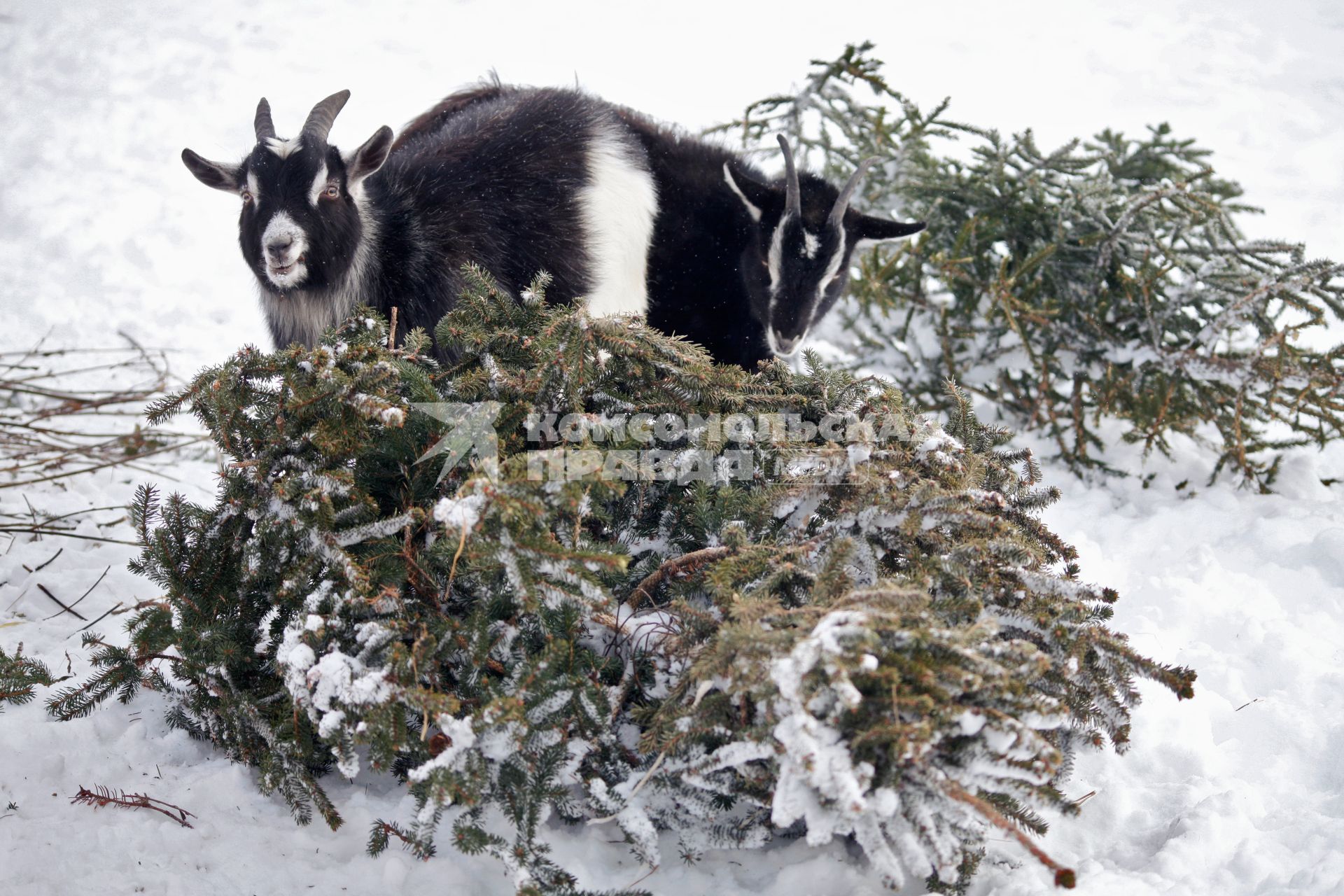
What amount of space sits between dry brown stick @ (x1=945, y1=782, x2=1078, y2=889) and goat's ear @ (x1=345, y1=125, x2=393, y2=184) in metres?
2.61

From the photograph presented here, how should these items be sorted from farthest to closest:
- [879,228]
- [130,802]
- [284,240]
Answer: [879,228] < [284,240] < [130,802]

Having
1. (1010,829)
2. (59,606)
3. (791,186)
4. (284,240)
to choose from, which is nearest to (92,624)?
(59,606)

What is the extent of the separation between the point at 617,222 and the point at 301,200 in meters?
1.22

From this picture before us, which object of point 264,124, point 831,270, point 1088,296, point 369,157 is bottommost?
point 1088,296

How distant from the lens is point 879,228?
4.21 m

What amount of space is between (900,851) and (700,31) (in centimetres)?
1017

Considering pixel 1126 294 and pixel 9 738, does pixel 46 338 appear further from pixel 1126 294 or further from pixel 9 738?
pixel 1126 294

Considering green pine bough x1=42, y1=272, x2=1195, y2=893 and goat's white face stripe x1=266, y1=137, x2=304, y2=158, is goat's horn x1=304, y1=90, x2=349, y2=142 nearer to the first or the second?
goat's white face stripe x1=266, y1=137, x2=304, y2=158

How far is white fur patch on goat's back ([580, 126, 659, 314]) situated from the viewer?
3.61m

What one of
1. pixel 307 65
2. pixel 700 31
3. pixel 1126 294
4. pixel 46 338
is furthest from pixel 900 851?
pixel 700 31

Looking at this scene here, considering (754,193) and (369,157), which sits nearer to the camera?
(369,157)
